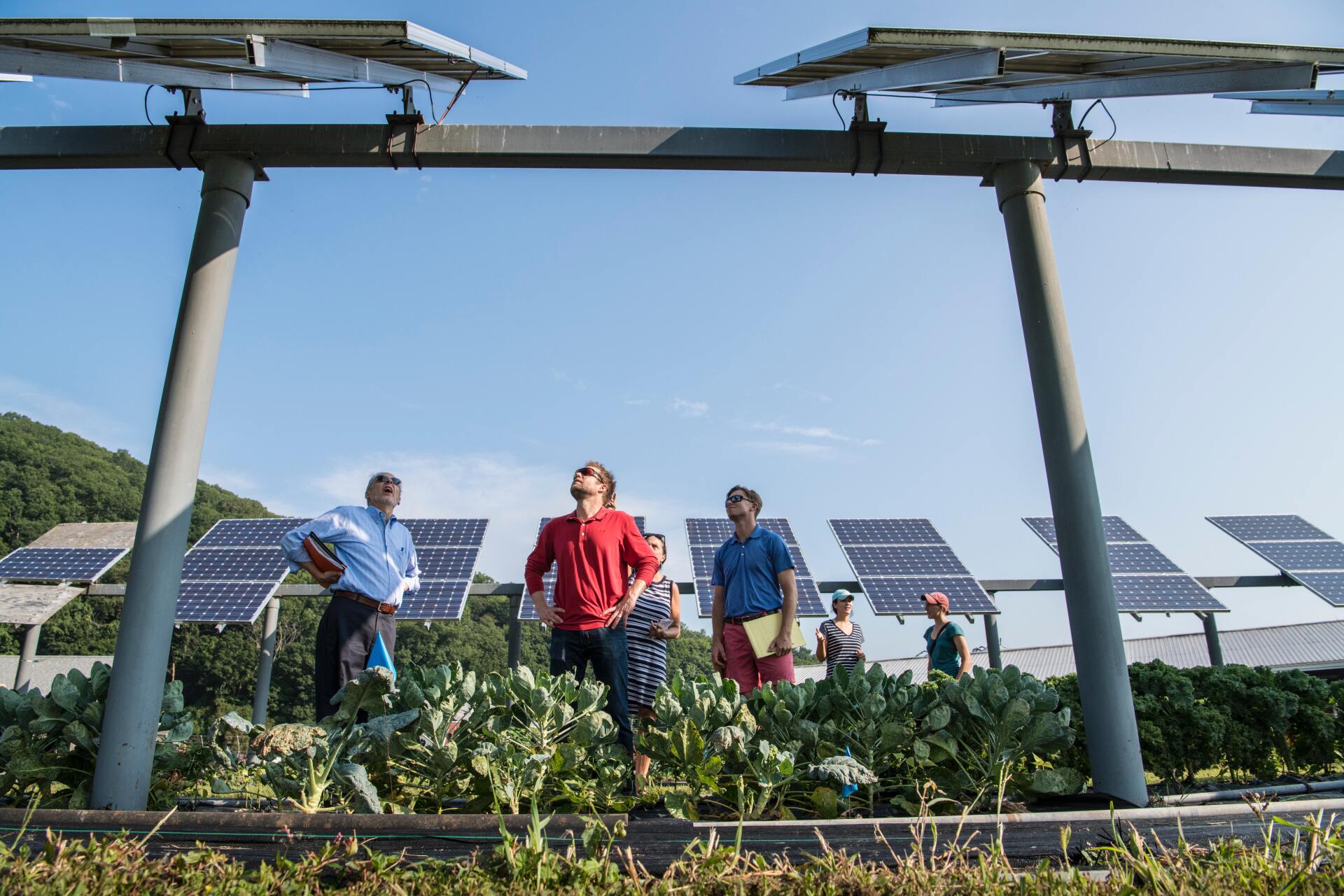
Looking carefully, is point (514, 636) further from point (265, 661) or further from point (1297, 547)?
point (1297, 547)

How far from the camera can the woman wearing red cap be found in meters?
6.10

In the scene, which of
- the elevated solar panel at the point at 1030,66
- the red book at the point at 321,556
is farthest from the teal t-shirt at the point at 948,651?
the red book at the point at 321,556

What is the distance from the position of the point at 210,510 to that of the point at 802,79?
4959 centimetres

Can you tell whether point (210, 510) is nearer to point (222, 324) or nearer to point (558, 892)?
point (222, 324)

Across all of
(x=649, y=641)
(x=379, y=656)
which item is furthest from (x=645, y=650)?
(x=379, y=656)

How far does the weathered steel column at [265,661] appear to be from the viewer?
8.48m

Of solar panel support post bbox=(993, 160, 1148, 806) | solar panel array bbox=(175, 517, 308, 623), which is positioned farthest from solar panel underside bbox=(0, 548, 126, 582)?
solar panel support post bbox=(993, 160, 1148, 806)

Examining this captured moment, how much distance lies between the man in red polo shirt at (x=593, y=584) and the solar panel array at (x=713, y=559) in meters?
3.11

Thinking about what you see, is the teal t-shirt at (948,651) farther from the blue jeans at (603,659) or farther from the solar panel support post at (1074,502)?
the blue jeans at (603,659)

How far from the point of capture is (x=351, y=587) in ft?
15.6

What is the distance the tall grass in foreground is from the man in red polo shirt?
220 cm

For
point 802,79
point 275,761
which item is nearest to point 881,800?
point 275,761

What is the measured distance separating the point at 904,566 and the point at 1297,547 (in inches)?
237

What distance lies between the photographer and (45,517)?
37469 mm
